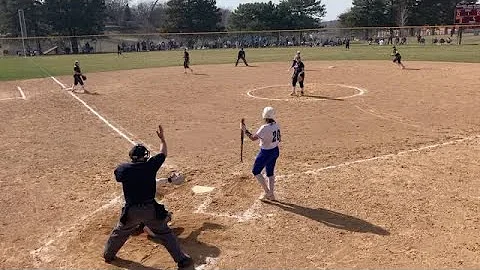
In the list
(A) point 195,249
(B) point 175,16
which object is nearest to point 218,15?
(B) point 175,16

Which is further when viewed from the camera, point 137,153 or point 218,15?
point 218,15

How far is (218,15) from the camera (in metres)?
97.9

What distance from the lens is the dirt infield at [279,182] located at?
7355mm

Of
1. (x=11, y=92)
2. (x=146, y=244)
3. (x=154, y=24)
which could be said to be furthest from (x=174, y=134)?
(x=154, y=24)

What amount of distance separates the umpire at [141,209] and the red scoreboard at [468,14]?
5541 centimetres

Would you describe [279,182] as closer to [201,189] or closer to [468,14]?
[201,189]

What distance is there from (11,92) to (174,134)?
15946 mm

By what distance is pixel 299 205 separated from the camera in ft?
29.8

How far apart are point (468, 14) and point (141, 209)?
56038mm

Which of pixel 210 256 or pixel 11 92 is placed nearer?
pixel 210 256

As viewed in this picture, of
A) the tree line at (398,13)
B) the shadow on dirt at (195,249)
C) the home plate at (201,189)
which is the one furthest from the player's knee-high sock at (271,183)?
the tree line at (398,13)

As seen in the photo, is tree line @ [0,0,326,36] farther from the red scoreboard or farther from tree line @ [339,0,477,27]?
the red scoreboard

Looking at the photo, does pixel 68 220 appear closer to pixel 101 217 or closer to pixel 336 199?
pixel 101 217

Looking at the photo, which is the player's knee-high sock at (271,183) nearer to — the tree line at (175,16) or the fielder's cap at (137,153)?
the fielder's cap at (137,153)
